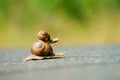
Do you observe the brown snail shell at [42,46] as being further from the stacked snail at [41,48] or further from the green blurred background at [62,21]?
the green blurred background at [62,21]

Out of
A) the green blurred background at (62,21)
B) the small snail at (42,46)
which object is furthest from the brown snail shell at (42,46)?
the green blurred background at (62,21)

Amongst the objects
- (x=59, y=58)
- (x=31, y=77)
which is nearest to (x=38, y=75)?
(x=31, y=77)

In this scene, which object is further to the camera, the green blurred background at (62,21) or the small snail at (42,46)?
the green blurred background at (62,21)

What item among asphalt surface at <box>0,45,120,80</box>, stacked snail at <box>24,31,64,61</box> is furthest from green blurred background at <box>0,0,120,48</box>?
stacked snail at <box>24,31,64,61</box>

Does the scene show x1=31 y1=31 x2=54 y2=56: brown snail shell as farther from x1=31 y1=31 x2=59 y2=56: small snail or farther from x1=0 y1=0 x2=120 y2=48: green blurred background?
x1=0 y1=0 x2=120 y2=48: green blurred background

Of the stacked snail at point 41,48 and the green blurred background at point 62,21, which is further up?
the green blurred background at point 62,21

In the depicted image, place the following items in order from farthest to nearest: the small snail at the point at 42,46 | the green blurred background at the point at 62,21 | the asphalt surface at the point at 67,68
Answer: the green blurred background at the point at 62,21 → the small snail at the point at 42,46 → the asphalt surface at the point at 67,68

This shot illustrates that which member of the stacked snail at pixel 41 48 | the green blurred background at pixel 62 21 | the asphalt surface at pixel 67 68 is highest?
the green blurred background at pixel 62 21
